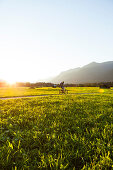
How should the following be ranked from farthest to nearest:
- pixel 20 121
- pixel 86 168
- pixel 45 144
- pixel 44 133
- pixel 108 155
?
pixel 20 121 → pixel 44 133 → pixel 45 144 → pixel 108 155 → pixel 86 168

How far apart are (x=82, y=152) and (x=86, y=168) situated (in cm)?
46

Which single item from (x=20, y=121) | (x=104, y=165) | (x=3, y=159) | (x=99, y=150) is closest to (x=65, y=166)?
(x=104, y=165)

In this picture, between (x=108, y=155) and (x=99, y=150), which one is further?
(x=99, y=150)

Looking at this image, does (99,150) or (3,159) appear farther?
(99,150)

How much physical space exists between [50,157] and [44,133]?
3.58 feet

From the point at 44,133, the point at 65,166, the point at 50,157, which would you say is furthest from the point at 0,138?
the point at 65,166

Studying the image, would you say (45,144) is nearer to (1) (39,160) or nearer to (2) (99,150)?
(1) (39,160)

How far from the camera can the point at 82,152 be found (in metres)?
2.45

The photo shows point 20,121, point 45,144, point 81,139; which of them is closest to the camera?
point 45,144

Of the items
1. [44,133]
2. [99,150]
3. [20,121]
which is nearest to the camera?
[99,150]

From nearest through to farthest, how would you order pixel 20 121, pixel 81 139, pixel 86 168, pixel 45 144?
1. pixel 86 168
2. pixel 45 144
3. pixel 81 139
4. pixel 20 121

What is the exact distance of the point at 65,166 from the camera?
2006 millimetres

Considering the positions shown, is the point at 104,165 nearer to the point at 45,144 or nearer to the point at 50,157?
the point at 50,157

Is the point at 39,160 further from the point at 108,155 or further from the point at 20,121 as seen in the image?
the point at 20,121
